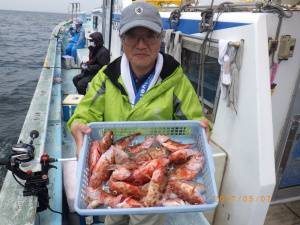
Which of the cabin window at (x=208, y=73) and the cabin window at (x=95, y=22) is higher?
the cabin window at (x=95, y=22)

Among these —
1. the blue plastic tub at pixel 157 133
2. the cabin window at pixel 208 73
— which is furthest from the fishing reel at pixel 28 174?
the cabin window at pixel 208 73

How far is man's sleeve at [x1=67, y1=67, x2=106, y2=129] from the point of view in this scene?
2188 mm

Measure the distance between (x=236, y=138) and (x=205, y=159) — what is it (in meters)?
1.00

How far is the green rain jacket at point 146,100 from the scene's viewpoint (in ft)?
7.04

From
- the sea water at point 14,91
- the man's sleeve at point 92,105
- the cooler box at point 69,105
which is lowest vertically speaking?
the sea water at point 14,91

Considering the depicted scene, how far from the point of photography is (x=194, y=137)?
7.38 feet

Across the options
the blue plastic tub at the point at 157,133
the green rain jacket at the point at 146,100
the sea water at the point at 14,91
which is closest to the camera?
the blue plastic tub at the point at 157,133

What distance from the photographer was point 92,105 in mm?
2213

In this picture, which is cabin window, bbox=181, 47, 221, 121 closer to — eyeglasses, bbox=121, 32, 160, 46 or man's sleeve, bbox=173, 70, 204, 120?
man's sleeve, bbox=173, 70, 204, 120

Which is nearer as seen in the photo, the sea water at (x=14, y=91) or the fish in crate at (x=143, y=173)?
the fish in crate at (x=143, y=173)

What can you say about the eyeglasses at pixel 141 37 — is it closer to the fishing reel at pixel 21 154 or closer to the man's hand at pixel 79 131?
the man's hand at pixel 79 131

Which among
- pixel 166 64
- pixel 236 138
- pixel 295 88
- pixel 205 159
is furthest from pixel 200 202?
pixel 295 88

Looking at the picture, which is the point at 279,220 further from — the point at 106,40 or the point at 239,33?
the point at 106,40

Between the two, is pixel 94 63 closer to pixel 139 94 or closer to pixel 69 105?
pixel 69 105
